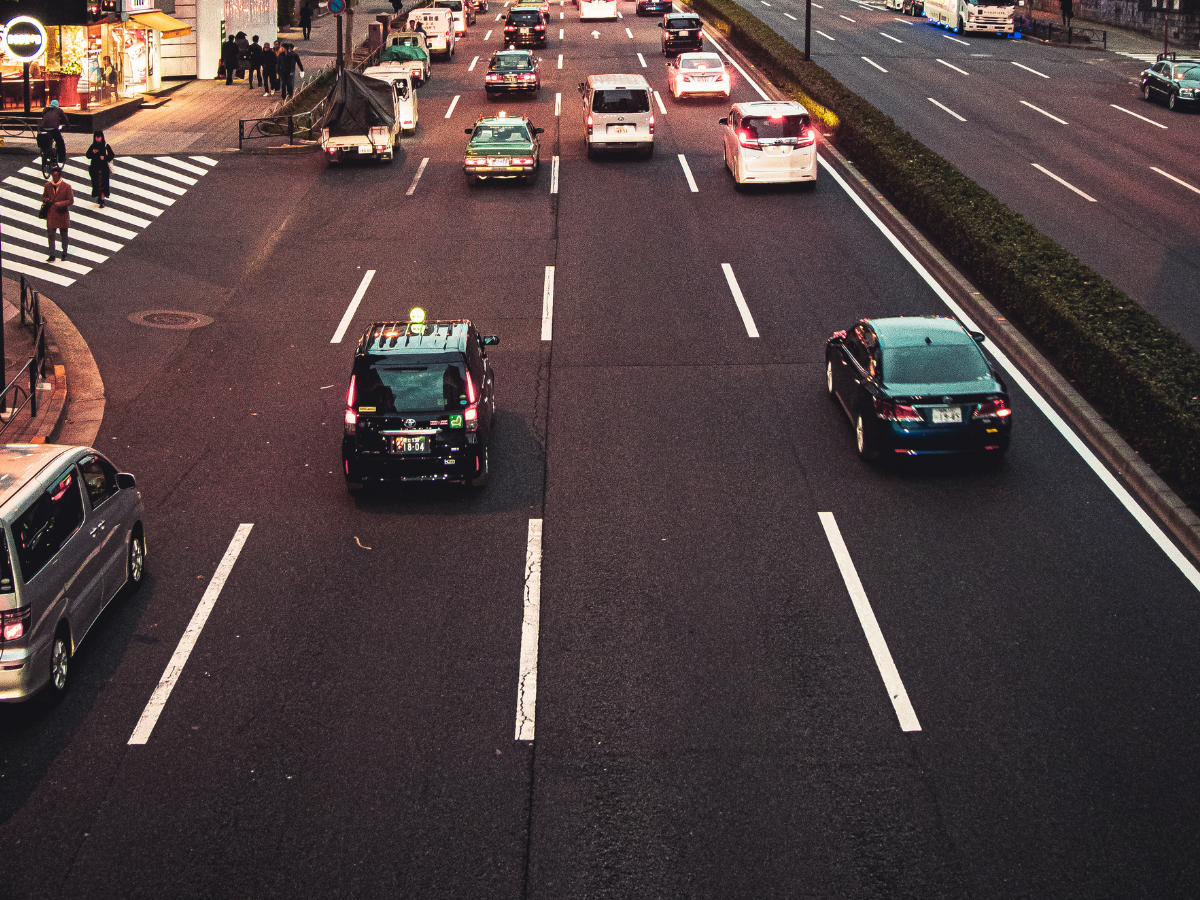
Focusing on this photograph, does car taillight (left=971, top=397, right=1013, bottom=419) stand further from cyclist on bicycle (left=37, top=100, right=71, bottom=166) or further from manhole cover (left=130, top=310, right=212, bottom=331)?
cyclist on bicycle (left=37, top=100, right=71, bottom=166)

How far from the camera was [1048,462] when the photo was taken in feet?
50.3

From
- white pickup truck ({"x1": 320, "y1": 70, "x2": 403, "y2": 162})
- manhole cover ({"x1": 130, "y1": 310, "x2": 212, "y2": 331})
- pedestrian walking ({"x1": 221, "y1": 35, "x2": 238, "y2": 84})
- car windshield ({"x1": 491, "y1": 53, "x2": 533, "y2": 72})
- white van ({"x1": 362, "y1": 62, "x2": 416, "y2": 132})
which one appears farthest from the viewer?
pedestrian walking ({"x1": 221, "y1": 35, "x2": 238, "y2": 84})

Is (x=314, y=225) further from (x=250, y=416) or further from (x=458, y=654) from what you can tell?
(x=458, y=654)

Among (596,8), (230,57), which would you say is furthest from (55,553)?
(596,8)

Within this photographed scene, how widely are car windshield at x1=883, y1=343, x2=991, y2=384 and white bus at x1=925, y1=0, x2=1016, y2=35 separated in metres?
49.8

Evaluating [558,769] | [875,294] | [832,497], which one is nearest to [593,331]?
[875,294]

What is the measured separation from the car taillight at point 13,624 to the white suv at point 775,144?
74.2ft

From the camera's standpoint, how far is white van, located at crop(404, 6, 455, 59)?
51.3 meters

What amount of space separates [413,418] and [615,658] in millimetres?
4468

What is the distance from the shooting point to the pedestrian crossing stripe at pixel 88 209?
2481cm

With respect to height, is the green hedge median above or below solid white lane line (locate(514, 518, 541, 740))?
above

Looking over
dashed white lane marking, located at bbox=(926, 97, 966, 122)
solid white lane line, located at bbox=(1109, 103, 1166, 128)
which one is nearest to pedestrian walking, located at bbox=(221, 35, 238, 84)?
dashed white lane marking, located at bbox=(926, 97, 966, 122)

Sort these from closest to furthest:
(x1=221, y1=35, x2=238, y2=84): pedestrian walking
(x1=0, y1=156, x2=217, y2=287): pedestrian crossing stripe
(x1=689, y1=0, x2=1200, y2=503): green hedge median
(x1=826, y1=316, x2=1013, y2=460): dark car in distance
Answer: (x1=826, y1=316, x2=1013, y2=460): dark car in distance, (x1=689, y1=0, x2=1200, y2=503): green hedge median, (x1=0, y1=156, x2=217, y2=287): pedestrian crossing stripe, (x1=221, y1=35, x2=238, y2=84): pedestrian walking

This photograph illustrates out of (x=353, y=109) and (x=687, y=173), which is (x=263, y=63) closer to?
(x=353, y=109)
